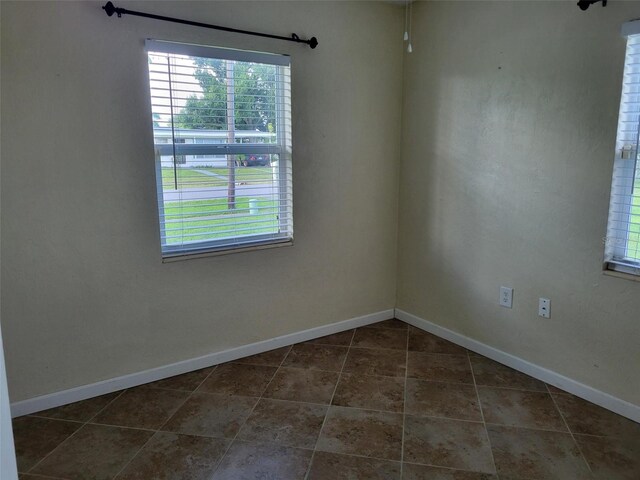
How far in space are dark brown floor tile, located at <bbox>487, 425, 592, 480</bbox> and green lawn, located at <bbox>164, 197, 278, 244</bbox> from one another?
1709 mm

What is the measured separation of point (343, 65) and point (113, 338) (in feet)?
7.20

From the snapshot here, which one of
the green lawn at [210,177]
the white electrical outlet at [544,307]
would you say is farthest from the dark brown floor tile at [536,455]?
the green lawn at [210,177]

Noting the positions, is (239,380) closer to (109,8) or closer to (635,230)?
(109,8)

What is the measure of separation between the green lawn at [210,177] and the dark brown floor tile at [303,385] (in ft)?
3.87

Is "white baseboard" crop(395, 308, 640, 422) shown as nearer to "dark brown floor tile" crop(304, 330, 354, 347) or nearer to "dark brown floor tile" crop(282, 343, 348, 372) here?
"dark brown floor tile" crop(304, 330, 354, 347)

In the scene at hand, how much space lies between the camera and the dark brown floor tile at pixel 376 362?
269 centimetres

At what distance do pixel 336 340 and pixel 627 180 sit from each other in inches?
77.2

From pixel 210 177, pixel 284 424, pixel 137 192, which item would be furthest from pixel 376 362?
pixel 137 192

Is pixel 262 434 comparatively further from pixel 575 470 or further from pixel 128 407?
pixel 575 470

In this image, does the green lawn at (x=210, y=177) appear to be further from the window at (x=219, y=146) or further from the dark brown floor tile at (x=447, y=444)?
the dark brown floor tile at (x=447, y=444)

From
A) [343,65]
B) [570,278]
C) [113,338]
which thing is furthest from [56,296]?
[570,278]

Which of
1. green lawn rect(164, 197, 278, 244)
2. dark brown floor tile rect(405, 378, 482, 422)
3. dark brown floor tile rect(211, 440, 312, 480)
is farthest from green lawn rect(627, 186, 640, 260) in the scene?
green lawn rect(164, 197, 278, 244)

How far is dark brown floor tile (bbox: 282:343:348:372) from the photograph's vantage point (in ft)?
9.09

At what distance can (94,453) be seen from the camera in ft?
6.42
